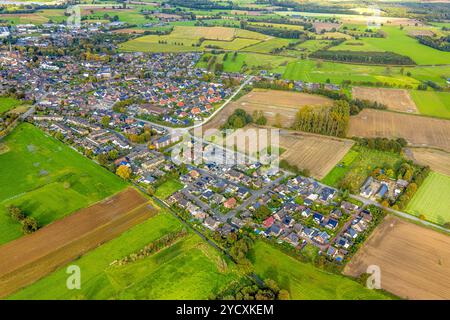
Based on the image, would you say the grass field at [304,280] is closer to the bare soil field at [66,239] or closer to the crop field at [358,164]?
the bare soil field at [66,239]

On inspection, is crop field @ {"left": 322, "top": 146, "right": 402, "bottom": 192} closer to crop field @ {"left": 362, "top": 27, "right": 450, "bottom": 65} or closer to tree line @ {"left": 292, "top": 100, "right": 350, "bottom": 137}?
tree line @ {"left": 292, "top": 100, "right": 350, "bottom": 137}

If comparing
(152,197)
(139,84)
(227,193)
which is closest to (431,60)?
(139,84)

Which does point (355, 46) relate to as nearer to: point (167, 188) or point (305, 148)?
point (305, 148)

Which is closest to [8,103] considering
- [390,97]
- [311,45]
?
[390,97]

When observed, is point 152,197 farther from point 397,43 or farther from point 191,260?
point 397,43

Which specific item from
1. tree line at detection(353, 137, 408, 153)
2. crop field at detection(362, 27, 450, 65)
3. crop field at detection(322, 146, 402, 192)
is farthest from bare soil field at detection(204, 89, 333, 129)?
crop field at detection(362, 27, 450, 65)

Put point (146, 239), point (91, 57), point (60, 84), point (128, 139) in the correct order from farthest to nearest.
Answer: point (91, 57)
point (60, 84)
point (128, 139)
point (146, 239)

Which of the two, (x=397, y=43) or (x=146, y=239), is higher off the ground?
(x=397, y=43)
